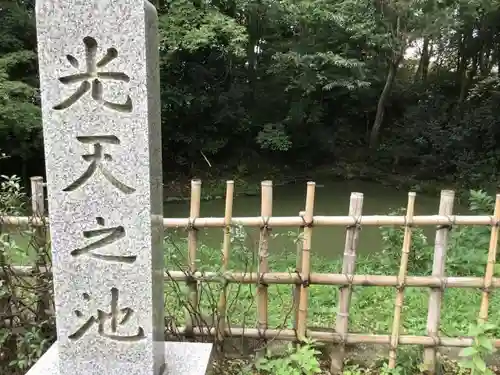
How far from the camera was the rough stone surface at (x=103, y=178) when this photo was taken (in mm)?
1664

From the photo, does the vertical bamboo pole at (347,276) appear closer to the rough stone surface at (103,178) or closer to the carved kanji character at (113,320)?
the rough stone surface at (103,178)

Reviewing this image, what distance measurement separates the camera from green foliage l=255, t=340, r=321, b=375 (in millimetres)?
2570

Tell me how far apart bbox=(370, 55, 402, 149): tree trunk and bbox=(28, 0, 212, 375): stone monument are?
10.5 m

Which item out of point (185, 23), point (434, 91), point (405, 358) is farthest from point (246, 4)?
point (405, 358)

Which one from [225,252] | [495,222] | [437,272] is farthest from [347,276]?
[495,222]

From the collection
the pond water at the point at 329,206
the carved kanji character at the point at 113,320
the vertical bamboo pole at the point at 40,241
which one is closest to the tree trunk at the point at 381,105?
the pond water at the point at 329,206

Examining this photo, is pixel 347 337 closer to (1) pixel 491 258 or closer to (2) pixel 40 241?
(1) pixel 491 258

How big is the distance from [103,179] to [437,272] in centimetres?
190

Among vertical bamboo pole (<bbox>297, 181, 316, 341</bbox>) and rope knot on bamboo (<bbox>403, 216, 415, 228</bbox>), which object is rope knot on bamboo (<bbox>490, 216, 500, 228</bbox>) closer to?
rope knot on bamboo (<bbox>403, 216, 415, 228</bbox>)

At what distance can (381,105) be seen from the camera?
12.2m

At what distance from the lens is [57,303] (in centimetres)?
185

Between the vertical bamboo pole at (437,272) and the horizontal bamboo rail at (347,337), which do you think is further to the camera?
the horizontal bamboo rail at (347,337)

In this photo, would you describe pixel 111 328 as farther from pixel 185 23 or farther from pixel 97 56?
pixel 185 23

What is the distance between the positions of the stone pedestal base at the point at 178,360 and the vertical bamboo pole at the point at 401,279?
1107 mm
